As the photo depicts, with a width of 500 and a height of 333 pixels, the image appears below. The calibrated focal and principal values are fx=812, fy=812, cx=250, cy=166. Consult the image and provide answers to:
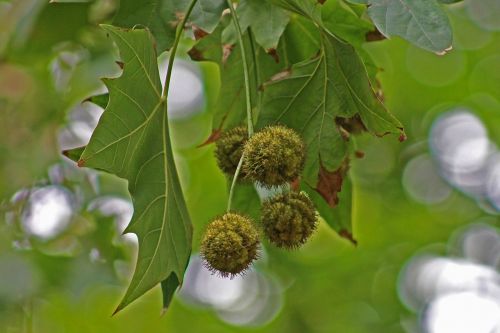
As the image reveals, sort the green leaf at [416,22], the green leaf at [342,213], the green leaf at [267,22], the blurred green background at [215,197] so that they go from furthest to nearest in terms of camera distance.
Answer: the blurred green background at [215,197], the green leaf at [342,213], the green leaf at [267,22], the green leaf at [416,22]

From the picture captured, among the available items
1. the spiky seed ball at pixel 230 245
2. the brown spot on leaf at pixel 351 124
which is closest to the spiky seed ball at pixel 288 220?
the spiky seed ball at pixel 230 245

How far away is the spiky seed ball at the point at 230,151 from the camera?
7.59 feet

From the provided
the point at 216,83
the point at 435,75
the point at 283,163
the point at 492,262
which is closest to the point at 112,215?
the point at 216,83

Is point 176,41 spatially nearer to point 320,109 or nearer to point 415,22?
point 320,109

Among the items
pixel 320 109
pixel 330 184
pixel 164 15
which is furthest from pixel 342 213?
pixel 164 15

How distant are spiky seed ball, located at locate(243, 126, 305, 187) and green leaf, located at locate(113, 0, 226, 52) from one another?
0.48 m

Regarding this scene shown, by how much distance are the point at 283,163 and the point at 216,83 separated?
378 centimetres

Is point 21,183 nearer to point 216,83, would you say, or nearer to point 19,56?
point 19,56

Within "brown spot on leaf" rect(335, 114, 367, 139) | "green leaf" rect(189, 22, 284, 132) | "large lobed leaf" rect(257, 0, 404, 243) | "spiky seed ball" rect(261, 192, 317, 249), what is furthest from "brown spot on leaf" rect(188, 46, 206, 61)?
"spiky seed ball" rect(261, 192, 317, 249)

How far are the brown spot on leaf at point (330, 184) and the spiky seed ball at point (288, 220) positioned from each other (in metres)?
0.19

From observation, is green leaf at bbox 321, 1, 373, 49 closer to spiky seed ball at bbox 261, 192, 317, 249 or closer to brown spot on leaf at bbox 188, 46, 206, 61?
brown spot on leaf at bbox 188, 46, 206, 61

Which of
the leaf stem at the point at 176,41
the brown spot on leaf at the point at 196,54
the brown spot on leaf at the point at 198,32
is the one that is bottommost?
the brown spot on leaf at the point at 196,54

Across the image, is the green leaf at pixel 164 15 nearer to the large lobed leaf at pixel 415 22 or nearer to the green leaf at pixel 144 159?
the green leaf at pixel 144 159

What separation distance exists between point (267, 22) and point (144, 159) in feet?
1.82
